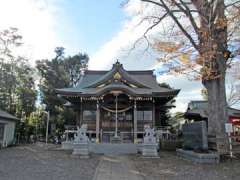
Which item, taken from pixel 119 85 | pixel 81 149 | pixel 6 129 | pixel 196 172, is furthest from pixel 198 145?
pixel 6 129

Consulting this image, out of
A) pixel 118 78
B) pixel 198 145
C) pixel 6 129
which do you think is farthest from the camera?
pixel 6 129

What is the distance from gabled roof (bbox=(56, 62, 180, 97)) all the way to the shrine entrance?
1.14 meters

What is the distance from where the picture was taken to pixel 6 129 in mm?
20906

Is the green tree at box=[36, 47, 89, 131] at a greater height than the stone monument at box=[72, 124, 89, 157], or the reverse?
the green tree at box=[36, 47, 89, 131]

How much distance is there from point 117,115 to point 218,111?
985cm

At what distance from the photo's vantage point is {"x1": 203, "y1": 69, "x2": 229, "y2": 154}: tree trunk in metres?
11.2

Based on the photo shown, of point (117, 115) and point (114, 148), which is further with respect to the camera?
point (117, 115)

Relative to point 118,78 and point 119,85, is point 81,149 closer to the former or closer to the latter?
point 119,85

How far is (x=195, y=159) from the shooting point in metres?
10.5

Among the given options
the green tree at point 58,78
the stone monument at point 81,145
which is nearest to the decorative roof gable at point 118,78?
the stone monument at point 81,145

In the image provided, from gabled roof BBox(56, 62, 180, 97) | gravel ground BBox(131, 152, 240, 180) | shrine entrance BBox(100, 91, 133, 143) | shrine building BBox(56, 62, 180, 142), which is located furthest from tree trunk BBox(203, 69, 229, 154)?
shrine entrance BBox(100, 91, 133, 143)

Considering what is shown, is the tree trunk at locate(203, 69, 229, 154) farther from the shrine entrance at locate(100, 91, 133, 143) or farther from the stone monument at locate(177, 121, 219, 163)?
the shrine entrance at locate(100, 91, 133, 143)

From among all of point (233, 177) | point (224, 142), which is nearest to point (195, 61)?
point (224, 142)

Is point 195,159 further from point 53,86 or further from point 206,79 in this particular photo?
point 53,86
